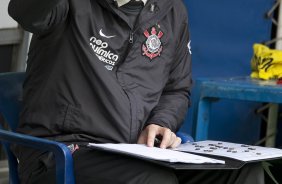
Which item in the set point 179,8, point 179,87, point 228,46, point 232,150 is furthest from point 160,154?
point 228,46

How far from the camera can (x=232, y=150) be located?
2.03 metres

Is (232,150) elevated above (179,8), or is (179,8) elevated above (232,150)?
(179,8)

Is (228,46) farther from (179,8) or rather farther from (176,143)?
(176,143)

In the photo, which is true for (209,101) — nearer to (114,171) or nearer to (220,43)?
(220,43)

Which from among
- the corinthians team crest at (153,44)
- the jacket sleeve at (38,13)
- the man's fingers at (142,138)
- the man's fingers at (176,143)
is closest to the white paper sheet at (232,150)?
the man's fingers at (176,143)

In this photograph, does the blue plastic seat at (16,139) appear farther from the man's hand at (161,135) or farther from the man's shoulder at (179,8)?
the man's shoulder at (179,8)

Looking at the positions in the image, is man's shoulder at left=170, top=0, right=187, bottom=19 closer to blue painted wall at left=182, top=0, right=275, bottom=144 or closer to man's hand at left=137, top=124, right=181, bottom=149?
man's hand at left=137, top=124, right=181, bottom=149

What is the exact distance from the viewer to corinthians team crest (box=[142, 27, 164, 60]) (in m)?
2.27

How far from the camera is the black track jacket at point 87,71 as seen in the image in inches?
80.7

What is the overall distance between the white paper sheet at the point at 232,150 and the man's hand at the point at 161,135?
0.12 feet

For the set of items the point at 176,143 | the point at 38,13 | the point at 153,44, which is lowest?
the point at 176,143

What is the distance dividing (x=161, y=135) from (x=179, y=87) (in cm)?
28

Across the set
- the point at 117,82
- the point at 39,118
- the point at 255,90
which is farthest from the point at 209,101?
the point at 39,118

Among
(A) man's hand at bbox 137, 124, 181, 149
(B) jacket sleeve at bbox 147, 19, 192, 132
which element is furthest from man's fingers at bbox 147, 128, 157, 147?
(B) jacket sleeve at bbox 147, 19, 192, 132
